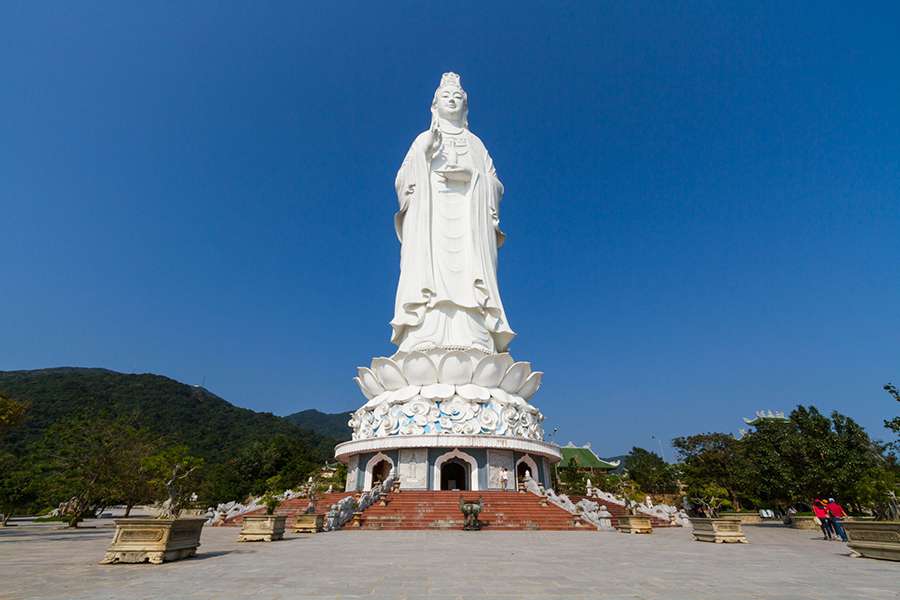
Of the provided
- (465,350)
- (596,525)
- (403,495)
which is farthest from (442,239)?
(596,525)

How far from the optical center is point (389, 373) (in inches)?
919

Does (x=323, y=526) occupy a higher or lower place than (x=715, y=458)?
lower

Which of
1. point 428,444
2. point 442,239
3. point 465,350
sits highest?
point 442,239

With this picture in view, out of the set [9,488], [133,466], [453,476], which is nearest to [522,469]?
[453,476]

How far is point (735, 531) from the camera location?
11812 mm

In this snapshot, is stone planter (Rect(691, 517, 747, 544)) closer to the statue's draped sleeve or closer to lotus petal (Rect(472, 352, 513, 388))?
lotus petal (Rect(472, 352, 513, 388))

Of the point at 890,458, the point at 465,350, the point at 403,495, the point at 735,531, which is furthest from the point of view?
the point at 890,458

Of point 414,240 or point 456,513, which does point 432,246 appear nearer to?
point 414,240

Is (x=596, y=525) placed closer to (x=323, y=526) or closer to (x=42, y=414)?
(x=323, y=526)

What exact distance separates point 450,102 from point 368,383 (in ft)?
54.9

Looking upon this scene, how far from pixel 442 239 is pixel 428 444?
1087 cm

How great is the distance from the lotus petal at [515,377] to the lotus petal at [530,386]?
234 mm

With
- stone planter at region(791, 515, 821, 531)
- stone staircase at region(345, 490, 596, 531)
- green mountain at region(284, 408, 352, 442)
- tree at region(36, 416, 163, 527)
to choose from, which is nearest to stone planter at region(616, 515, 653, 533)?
stone staircase at region(345, 490, 596, 531)

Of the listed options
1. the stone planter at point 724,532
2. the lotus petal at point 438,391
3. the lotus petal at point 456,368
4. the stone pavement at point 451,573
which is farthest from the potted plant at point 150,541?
the lotus petal at point 456,368
